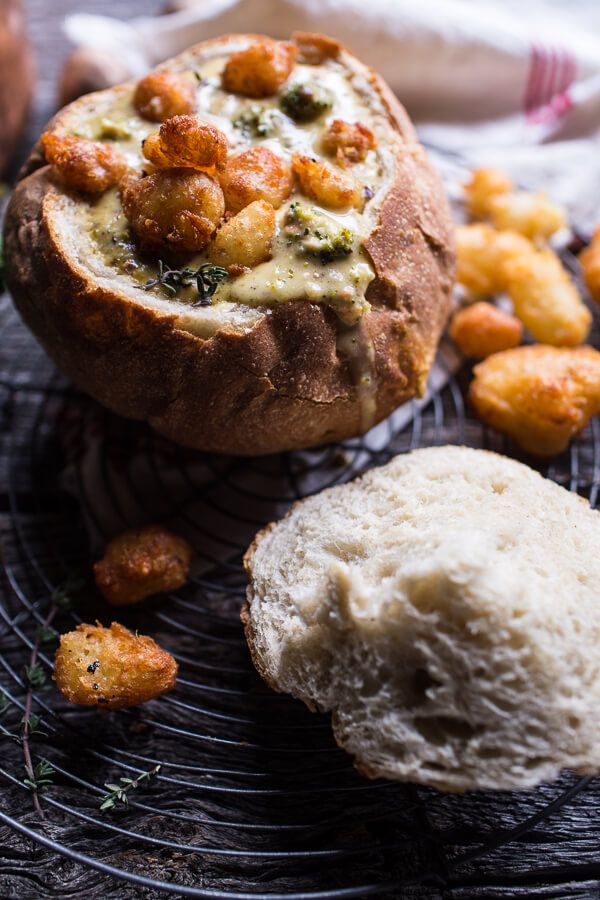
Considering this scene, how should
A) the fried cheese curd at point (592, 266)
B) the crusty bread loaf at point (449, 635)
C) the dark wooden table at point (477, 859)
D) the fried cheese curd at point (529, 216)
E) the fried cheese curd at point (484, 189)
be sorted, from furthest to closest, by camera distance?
the fried cheese curd at point (484, 189)
the fried cheese curd at point (529, 216)
the fried cheese curd at point (592, 266)
the dark wooden table at point (477, 859)
the crusty bread loaf at point (449, 635)

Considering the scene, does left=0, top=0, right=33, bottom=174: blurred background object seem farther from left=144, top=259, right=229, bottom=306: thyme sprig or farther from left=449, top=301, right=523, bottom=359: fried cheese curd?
left=449, top=301, right=523, bottom=359: fried cheese curd

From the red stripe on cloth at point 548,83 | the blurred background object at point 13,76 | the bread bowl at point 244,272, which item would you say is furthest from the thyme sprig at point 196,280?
the red stripe on cloth at point 548,83

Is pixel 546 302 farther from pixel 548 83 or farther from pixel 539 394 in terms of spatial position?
pixel 548 83

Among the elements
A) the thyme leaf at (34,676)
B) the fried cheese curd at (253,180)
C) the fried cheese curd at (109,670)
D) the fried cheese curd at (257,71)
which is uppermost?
the fried cheese curd at (257,71)

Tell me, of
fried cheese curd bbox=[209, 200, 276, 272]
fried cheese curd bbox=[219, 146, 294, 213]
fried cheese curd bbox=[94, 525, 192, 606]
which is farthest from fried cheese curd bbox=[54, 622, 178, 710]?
fried cheese curd bbox=[219, 146, 294, 213]

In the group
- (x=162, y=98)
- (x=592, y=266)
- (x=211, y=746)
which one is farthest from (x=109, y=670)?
(x=592, y=266)

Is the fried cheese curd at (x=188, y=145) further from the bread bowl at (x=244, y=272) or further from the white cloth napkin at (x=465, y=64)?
the white cloth napkin at (x=465, y=64)
